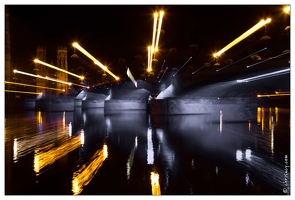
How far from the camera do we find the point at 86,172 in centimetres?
659

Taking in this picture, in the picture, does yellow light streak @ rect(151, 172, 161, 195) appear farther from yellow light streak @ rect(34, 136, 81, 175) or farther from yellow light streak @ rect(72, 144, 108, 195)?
yellow light streak @ rect(34, 136, 81, 175)

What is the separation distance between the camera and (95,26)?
1179 cm

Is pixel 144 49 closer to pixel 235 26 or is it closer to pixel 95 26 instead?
pixel 95 26

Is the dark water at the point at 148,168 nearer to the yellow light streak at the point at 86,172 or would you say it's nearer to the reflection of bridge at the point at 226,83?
the yellow light streak at the point at 86,172

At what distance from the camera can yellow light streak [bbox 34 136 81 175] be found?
7.57 meters

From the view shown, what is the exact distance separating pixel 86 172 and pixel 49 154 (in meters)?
3.38

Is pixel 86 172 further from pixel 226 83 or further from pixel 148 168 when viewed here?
pixel 226 83

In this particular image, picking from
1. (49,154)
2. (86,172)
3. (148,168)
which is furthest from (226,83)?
(86,172)

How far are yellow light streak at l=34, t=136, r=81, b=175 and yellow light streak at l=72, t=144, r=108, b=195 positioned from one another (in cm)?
148

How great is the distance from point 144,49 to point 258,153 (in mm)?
11129

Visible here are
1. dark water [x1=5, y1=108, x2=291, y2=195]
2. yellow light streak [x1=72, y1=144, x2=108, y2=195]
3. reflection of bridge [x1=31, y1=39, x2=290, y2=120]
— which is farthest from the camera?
reflection of bridge [x1=31, y1=39, x2=290, y2=120]

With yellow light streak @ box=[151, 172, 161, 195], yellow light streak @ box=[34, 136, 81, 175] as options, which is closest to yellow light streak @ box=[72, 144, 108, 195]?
yellow light streak @ box=[34, 136, 81, 175]

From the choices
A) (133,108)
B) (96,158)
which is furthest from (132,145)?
(133,108)
